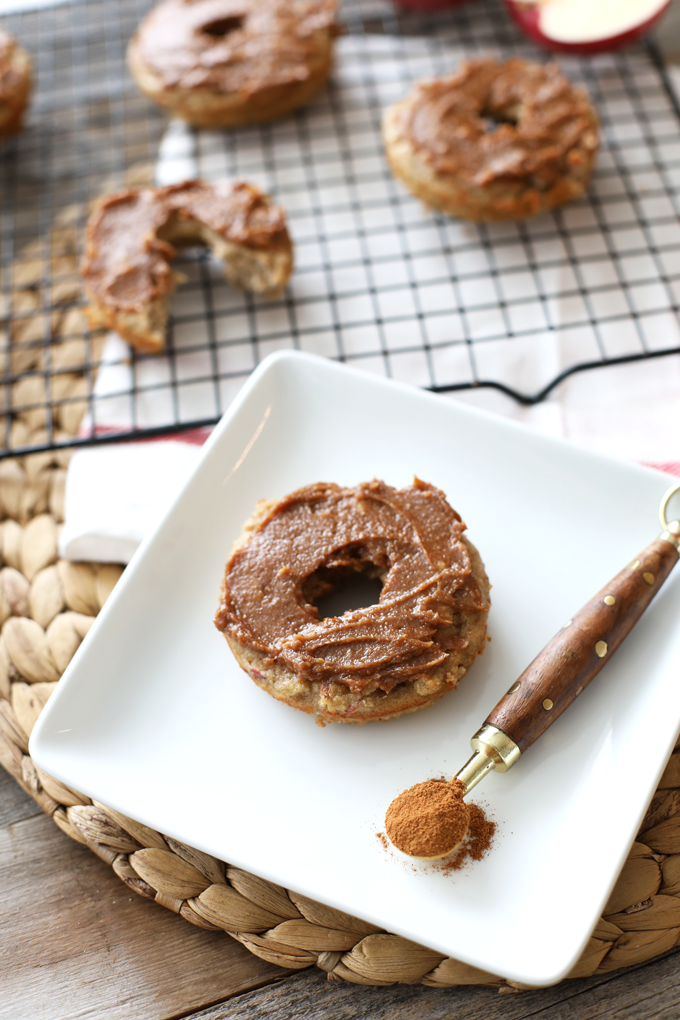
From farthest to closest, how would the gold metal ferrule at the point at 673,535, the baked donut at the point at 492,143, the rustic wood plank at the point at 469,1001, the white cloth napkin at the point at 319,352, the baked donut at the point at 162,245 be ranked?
1. the baked donut at the point at 492,143
2. the baked donut at the point at 162,245
3. the white cloth napkin at the point at 319,352
4. the gold metal ferrule at the point at 673,535
5. the rustic wood plank at the point at 469,1001

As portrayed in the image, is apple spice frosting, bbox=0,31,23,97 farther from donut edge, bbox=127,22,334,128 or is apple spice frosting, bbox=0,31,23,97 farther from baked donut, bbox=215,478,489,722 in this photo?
baked donut, bbox=215,478,489,722

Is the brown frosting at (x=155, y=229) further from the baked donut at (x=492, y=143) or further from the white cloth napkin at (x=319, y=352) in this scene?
the baked donut at (x=492, y=143)

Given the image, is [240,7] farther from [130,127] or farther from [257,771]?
[257,771]

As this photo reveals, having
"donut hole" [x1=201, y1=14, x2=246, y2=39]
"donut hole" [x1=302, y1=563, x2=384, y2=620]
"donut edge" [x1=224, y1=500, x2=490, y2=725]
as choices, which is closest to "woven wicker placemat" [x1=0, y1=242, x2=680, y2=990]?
"donut edge" [x1=224, y1=500, x2=490, y2=725]

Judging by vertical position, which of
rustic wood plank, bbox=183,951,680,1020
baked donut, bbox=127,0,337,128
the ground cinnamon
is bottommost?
rustic wood plank, bbox=183,951,680,1020

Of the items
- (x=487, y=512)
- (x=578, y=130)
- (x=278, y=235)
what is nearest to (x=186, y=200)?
(x=278, y=235)

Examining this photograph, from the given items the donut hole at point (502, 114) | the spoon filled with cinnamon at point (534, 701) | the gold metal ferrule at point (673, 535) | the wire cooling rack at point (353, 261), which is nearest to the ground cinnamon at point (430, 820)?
the spoon filled with cinnamon at point (534, 701)
